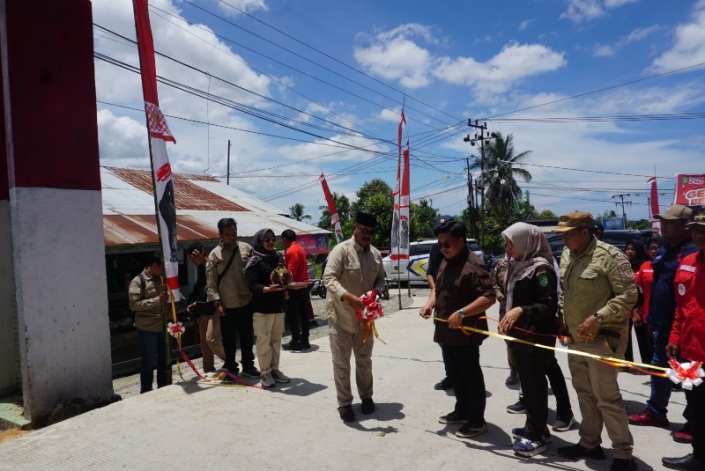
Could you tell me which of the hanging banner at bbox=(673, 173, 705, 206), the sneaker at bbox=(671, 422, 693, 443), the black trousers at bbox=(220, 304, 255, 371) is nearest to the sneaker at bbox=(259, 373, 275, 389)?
the black trousers at bbox=(220, 304, 255, 371)

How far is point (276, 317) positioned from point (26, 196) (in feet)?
8.69

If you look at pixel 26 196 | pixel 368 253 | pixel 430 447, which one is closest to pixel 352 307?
pixel 368 253

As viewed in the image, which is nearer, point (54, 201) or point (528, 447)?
point (528, 447)

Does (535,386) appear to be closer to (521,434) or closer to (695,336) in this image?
(521,434)

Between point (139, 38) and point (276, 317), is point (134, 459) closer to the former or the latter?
point (276, 317)

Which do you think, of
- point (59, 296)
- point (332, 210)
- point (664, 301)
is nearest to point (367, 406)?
point (664, 301)

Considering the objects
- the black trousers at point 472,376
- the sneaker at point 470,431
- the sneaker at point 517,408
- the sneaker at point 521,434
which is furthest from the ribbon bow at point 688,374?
the sneaker at point 517,408

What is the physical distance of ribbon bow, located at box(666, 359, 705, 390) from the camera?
2.77 meters

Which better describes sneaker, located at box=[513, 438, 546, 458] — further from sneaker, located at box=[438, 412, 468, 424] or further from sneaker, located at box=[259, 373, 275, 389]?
sneaker, located at box=[259, 373, 275, 389]

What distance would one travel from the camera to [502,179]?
31812 millimetres

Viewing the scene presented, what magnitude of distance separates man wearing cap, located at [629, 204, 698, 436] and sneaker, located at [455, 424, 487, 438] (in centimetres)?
135

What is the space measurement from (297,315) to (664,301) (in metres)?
4.88

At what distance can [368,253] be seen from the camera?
14.8 feet

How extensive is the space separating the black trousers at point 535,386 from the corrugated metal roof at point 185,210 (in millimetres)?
5904
